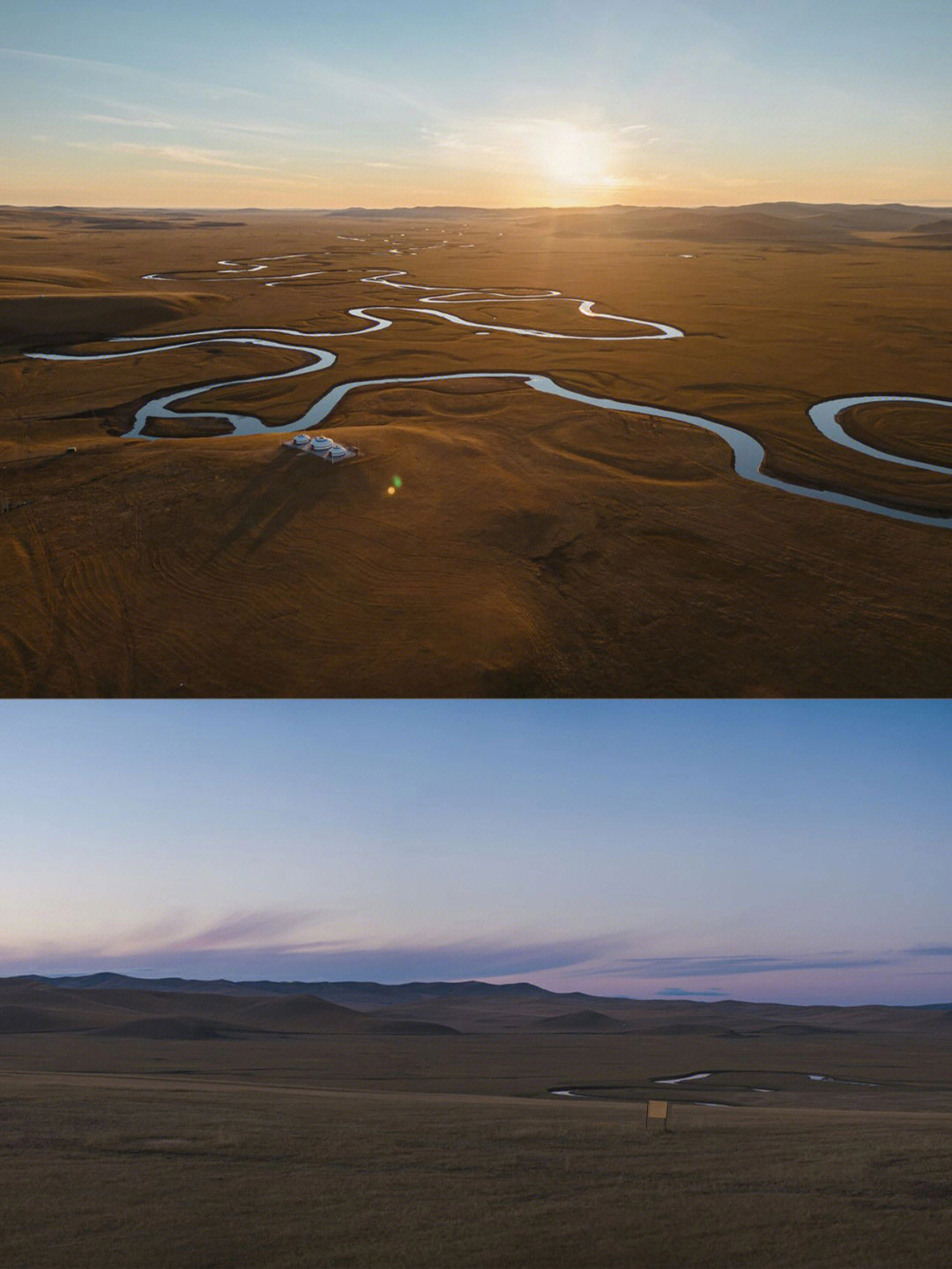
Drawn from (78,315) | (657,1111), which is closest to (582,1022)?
(657,1111)

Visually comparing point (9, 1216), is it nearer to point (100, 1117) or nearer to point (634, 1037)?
point (100, 1117)

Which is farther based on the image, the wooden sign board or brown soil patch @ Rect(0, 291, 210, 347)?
brown soil patch @ Rect(0, 291, 210, 347)

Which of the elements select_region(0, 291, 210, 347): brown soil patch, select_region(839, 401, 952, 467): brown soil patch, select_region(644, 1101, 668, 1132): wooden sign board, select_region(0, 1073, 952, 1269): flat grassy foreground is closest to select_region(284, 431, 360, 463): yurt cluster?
select_region(839, 401, 952, 467): brown soil patch

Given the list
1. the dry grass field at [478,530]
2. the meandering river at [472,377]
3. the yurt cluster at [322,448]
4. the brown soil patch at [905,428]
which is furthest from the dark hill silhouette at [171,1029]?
the brown soil patch at [905,428]

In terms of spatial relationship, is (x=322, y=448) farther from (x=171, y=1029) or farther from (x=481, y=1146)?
(x=481, y=1146)

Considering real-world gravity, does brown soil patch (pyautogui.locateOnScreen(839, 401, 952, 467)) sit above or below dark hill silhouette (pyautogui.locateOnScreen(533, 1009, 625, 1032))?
above

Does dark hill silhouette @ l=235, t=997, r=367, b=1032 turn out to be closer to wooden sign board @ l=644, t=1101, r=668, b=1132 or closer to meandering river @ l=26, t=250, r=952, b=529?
wooden sign board @ l=644, t=1101, r=668, b=1132
